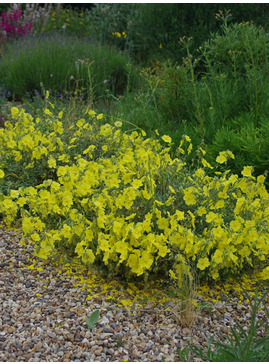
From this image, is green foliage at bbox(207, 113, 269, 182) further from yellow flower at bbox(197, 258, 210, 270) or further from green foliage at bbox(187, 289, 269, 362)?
green foliage at bbox(187, 289, 269, 362)

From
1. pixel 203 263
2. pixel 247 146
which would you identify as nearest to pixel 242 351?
pixel 203 263

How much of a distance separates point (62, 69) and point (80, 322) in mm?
5544

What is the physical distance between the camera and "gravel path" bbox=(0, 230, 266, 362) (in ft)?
7.34

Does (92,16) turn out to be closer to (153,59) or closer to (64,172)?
(153,59)

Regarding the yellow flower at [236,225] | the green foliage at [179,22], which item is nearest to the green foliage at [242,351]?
the yellow flower at [236,225]

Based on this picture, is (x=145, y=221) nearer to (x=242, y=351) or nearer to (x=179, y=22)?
(x=242, y=351)

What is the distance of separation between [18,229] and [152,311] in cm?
136

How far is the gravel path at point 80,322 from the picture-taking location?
2236 millimetres

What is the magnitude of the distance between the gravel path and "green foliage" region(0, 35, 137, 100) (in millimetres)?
4470

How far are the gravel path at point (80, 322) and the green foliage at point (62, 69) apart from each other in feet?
14.7

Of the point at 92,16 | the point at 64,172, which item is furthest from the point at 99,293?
the point at 92,16

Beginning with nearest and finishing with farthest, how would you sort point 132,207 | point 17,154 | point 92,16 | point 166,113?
1. point 132,207
2. point 17,154
3. point 166,113
4. point 92,16

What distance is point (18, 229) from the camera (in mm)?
3410

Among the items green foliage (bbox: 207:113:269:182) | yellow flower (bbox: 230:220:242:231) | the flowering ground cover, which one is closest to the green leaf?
the flowering ground cover
